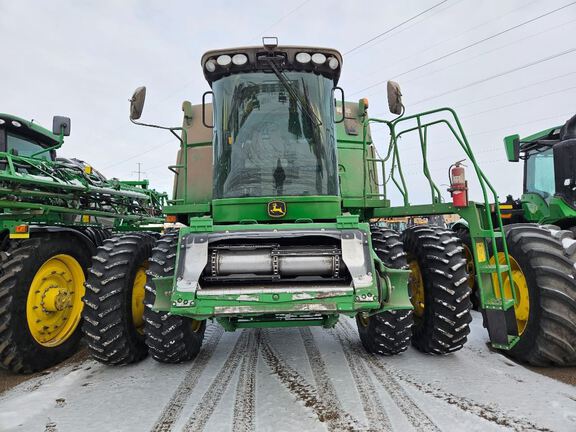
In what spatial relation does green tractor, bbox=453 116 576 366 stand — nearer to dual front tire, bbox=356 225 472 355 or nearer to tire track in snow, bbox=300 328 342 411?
dual front tire, bbox=356 225 472 355

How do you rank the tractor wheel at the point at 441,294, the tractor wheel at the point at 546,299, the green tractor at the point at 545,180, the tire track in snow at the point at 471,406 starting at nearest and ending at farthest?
the tire track in snow at the point at 471,406 < the tractor wheel at the point at 546,299 < the tractor wheel at the point at 441,294 < the green tractor at the point at 545,180

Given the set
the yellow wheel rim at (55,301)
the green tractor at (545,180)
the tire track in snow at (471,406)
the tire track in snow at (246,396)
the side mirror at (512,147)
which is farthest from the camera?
the side mirror at (512,147)

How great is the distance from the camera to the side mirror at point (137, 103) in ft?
12.0

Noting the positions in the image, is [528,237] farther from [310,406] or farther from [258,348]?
[258,348]

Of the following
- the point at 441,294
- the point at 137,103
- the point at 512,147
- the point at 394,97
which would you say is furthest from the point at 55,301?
the point at 512,147

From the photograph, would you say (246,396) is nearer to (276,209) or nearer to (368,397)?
(368,397)

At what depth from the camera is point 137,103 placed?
3666 mm

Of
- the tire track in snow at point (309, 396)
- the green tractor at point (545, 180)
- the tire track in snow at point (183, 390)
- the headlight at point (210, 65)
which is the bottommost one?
the tire track in snow at point (183, 390)

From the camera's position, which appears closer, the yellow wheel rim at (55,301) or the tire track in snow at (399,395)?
the tire track in snow at (399,395)

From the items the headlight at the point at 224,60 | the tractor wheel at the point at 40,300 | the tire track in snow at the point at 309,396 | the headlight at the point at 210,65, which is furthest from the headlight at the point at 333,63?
the tractor wheel at the point at 40,300

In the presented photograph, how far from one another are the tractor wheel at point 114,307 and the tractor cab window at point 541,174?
20.9ft

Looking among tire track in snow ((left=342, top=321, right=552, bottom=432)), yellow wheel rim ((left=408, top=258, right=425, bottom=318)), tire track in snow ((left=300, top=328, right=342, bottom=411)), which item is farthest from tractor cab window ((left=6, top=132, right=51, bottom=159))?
tire track in snow ((left=342, top=321, right=552, bottom=432))

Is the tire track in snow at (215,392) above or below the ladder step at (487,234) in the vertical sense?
below

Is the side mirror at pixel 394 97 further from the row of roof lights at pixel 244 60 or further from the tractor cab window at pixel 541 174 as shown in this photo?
the tractor cab window at pixel 541 174
